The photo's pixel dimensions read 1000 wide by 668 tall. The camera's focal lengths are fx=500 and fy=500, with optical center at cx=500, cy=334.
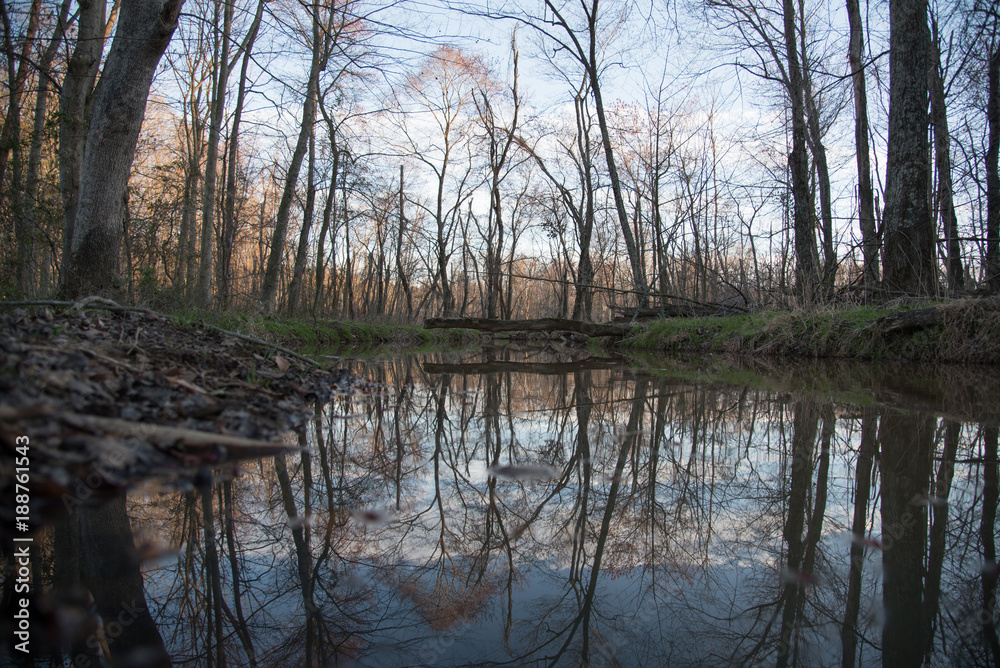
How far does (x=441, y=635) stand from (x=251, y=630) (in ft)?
1.21

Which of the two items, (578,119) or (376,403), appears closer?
(376,403)

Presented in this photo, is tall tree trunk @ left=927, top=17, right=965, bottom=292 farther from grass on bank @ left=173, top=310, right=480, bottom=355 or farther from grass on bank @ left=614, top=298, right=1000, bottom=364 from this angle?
grass on bank @ left=173, top=310, right=480, bottom=355

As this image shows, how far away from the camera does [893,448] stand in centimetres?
197

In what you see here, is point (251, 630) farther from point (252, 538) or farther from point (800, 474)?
point (800, 474)

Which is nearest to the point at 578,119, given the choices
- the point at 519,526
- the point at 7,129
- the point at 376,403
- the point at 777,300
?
the point at 777,300

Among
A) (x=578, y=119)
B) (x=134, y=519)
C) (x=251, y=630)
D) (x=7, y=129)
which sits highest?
(x=578, y=119)

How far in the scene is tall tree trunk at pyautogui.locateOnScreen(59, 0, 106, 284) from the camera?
6167 mm

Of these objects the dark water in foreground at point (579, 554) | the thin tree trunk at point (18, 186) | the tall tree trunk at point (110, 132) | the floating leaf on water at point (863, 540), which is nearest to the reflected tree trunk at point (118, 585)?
the dark water in foreground at point (579, 554)

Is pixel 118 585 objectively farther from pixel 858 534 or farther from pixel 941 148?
pixel 941 148

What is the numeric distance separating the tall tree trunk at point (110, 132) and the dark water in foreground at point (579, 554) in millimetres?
3696

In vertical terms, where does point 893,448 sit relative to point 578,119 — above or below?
below

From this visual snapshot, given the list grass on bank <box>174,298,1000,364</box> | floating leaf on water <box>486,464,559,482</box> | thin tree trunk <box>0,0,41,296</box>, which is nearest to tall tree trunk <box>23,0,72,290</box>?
thin tree trunk <box>0,0,41,296</box>

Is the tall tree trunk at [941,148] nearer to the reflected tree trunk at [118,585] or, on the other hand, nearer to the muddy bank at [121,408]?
the muddy bank at [121,408]

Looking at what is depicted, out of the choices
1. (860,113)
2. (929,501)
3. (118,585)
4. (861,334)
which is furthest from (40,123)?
(860,113)
